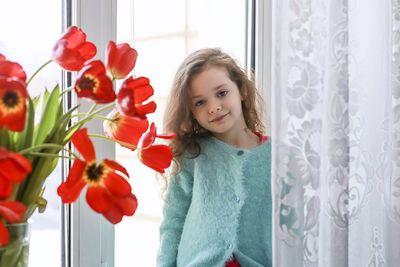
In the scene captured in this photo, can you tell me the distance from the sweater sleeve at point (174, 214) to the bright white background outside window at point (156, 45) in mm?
196

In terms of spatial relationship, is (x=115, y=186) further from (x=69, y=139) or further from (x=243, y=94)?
(x=243, y=94)

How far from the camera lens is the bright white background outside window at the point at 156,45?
163 cm

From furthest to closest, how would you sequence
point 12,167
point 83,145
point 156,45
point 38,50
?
point 156,45
point 38,50
point 83,145
point 12,167

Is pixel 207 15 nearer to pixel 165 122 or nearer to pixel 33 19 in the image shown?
pixel 165 122

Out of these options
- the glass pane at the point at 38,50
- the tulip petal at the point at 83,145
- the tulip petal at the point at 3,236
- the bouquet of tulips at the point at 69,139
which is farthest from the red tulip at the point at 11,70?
the glass pane at the point at 38,50

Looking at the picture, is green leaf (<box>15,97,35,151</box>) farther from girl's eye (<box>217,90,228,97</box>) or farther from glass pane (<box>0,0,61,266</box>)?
girl's eye (<box>217,90,228,97</box>)

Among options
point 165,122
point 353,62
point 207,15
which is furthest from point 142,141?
point 207,15

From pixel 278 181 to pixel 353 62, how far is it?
0.89 ft

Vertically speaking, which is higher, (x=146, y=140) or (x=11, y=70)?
(x=11, y=70)

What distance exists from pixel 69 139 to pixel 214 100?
543 millimetres

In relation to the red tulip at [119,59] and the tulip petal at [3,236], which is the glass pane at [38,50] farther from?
the tulip petal at [3,236]

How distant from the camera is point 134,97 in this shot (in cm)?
85

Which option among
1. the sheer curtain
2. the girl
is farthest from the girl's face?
the sheer curtain

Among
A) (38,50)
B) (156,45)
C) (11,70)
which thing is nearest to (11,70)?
(11,70)
